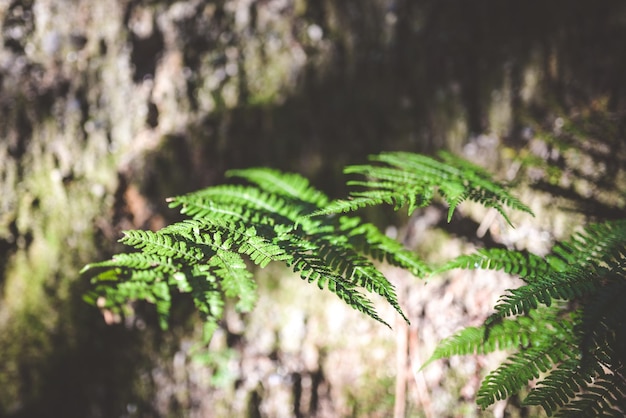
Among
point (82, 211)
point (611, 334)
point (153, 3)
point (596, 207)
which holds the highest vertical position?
point (153, 3)

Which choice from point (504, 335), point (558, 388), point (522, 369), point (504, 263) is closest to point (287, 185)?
point (504, 263)

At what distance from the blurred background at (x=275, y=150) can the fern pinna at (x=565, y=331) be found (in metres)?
0.54

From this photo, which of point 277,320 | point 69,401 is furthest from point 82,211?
point 277,320

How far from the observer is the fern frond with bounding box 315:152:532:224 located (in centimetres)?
177

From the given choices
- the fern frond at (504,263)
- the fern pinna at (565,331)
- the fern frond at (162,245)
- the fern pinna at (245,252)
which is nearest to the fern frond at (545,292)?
the fern pinna at (565,331)

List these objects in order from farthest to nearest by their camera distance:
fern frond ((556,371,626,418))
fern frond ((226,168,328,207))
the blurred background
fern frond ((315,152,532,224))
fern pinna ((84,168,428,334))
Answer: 1. the blurred background
2. fern frond ((226,168,328,207))
3. fern frond ((315,152,532,224))
4. fern pinna ((84,168,428,334))
5. fern frond ((556,371,626,418))

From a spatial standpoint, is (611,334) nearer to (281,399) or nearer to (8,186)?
(281,399)

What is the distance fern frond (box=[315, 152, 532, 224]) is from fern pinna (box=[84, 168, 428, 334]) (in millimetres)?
234

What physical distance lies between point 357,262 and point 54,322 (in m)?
2.10

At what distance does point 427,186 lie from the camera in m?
1.94

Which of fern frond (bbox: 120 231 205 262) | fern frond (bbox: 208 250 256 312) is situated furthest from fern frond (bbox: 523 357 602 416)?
fern frond (bbox: 120 231 205 262)

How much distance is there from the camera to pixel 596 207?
2.40 meters

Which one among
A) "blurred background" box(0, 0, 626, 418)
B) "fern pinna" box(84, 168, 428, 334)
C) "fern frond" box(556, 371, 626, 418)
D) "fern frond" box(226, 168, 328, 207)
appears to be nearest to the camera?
"fern frond" box(556, 371, 626, 418)

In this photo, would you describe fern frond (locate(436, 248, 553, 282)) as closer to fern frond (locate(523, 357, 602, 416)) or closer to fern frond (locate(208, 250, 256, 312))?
fern frond (locate(523, 357, 602, 416))
